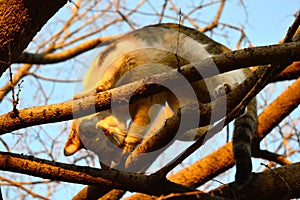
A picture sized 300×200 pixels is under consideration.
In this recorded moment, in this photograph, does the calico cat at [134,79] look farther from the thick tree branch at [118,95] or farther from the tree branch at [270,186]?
the thick tree branch at [118,95]

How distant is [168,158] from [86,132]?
2.70 feet

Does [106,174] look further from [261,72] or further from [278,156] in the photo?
[278,156]

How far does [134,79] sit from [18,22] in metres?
1.64

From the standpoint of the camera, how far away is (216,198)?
7.62 feet

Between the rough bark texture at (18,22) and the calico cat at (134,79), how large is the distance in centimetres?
135

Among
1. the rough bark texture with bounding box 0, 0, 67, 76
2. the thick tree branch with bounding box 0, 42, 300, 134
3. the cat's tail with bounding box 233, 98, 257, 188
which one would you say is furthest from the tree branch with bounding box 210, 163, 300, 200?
the rough bark texture with bounding box 0, 0, 67, 76

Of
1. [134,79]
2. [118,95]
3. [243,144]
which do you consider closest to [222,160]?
[243,144]

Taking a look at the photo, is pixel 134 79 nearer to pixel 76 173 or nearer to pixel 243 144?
pixel 243 144

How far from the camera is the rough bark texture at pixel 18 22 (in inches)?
93.7

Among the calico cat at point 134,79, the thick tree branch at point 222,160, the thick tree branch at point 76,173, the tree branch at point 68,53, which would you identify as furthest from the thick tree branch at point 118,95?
the tree branch at point 68,53

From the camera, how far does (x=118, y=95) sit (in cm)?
249

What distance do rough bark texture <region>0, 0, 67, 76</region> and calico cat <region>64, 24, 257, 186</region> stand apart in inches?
53.1

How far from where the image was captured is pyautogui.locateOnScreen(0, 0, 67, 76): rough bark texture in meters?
2.38

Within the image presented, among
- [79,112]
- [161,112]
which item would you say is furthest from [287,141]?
[79,112]
